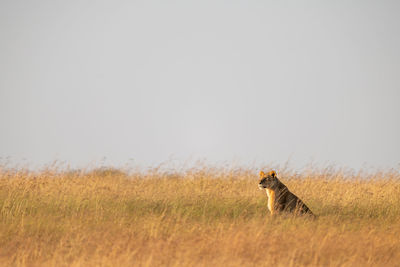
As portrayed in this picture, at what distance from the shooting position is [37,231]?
830 cm

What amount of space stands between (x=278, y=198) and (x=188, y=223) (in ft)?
7.39

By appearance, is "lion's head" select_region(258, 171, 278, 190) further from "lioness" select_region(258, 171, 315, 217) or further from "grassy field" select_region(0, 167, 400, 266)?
"grassy field" select_region(0, 167, 400, 266)

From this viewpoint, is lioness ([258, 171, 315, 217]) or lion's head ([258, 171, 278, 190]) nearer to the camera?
lioness ([258, 171, 315, 217])

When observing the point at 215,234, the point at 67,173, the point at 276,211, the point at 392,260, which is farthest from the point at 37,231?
the point at 67,173

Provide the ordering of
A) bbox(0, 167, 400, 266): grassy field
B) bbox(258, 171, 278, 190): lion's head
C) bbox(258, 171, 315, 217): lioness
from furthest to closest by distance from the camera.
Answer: bbox(258, 171, 278, 190): lion's head → bbox(258, 171, 315, 217): lioness → bbox(0, 167, 400, 266): grassy field

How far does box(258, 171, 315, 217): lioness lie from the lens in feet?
Result: 32.1

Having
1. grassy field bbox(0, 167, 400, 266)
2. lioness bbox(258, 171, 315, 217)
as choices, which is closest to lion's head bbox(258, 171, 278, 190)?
lioness bbox(258, 171, 315, 217)

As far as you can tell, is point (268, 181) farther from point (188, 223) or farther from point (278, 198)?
point (188, 223)

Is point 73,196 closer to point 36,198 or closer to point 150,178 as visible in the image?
point 36,198

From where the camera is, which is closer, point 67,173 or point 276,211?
point 276,211

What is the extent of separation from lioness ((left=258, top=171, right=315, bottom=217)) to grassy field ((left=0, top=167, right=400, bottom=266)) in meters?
0.41

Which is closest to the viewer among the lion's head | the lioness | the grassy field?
the grassy field

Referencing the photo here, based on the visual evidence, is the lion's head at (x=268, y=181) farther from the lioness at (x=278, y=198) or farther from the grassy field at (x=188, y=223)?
the grassy field at (x=188, y=223)

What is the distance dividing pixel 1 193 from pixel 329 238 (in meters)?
8.24
